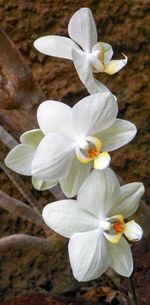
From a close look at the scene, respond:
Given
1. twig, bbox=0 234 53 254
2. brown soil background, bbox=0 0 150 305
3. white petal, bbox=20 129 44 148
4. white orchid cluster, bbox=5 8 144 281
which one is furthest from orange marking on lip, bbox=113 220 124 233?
brown soil background, bbox=0 0 150 305

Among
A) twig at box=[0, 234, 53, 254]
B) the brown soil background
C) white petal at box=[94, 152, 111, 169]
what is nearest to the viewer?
white petal at box=[94, 152, 111, 169]

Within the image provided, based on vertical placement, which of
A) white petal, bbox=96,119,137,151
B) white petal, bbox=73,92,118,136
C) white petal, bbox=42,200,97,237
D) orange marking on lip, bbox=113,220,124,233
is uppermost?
white petal, bbox=73,92,118,136

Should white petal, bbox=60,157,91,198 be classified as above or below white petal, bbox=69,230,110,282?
above

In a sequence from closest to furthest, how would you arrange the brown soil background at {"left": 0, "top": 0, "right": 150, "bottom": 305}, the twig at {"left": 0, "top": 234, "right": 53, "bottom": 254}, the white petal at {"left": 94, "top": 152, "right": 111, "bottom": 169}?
the white petal at {"left": 94, "top": 152, "right": 111, "bottom": 169}, the twig at {"left": 0, "top": 234, "right": 53, "bottom": 254}, the brown soil background at {"left": 0, "top": 0, "right": 150, "bottom": 305}

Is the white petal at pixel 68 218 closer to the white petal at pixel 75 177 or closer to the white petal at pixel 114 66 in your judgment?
the white petal at pixel 75 177

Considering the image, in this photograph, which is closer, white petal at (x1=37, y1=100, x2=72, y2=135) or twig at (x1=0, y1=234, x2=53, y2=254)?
white petal at (x1=37, y1=100, x2=72, y2=135)

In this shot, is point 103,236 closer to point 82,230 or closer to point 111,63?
point 82,230

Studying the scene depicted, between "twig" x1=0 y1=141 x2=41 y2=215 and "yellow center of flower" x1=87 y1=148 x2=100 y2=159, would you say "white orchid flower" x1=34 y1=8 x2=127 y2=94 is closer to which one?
"yellow center of flower" x1=87 y1=148 x2=100 y2=159

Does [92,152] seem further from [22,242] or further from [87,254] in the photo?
[22,242]
